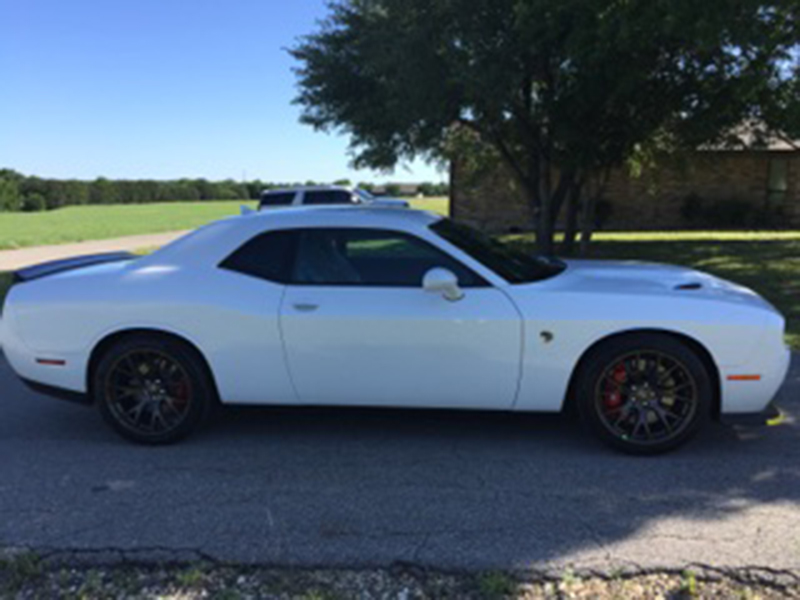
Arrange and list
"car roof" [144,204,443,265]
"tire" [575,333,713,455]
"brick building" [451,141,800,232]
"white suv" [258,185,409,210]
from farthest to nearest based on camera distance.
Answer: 1. "brick building" [451,141,800,232]
2. "white suv" [258,185,409,210]
3. "car roof" [144,204,443,265]
4. "tire" [575,333,713,455]

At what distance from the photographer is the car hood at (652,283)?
13.7 feet

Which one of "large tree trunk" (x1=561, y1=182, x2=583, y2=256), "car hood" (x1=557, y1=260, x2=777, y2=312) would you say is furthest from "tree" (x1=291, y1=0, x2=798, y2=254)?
"car hood" (x1=557, y1=260, x2=777, y2=312)

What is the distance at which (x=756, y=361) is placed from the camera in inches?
158

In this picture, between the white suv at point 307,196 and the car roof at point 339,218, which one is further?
the white suv at point 307,196

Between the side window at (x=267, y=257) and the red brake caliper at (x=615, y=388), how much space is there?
2.11 m

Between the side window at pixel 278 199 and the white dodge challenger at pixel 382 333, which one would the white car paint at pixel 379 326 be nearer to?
the white dodge challenger at pixel 382 333

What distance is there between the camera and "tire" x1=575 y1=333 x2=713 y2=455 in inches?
159

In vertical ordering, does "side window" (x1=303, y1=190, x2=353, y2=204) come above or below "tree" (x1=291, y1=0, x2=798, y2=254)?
below

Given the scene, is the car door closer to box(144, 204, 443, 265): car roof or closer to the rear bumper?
box(144, 204, 443, 265): car roof

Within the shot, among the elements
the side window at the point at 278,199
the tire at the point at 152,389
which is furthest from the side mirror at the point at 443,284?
the side window at the point at 278,199

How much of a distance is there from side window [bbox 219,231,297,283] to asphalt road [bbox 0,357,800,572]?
1.13 meters

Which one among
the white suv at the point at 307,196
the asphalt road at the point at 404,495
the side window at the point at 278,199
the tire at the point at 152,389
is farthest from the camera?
the side window at the point at 278,199

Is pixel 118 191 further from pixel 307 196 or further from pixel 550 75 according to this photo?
pixel 550 75

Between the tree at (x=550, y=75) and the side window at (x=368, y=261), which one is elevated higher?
the tree at (x=550, y=75)
